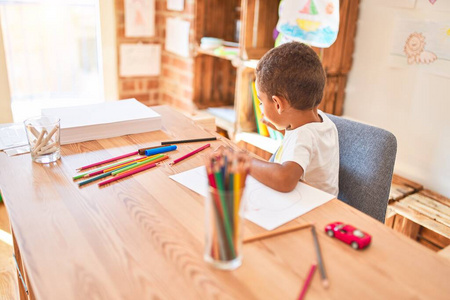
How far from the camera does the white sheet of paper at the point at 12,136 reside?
47.9 inches

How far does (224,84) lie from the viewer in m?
A: 2.70

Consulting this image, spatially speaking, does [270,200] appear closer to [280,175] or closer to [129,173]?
[280,175]

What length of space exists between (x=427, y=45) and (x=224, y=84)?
1.33 m

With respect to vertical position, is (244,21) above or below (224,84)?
above

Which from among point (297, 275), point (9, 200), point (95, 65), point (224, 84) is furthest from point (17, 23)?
point (297, 275)

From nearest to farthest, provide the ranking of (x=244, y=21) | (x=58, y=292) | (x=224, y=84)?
(x=58, y=292) → (x=244, y=21) → (x=224, y=84)

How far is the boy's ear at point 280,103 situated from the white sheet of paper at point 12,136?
0.77 meters

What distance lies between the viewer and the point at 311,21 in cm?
179

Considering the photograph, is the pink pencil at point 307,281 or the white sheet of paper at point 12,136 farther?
the white sheet of paper at point 12,136

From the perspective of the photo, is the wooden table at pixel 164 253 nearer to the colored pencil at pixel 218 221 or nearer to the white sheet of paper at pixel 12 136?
the colored pencil at pixel 218 221

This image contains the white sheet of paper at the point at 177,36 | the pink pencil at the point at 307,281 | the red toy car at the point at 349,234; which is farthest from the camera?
the white sheet of paper at the point at 177,36

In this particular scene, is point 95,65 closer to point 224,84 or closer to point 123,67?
point 123,67

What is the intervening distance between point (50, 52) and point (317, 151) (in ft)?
6.73

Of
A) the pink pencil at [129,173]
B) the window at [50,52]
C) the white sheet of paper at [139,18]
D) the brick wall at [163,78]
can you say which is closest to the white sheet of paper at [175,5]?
the brick wall at [163,78]
